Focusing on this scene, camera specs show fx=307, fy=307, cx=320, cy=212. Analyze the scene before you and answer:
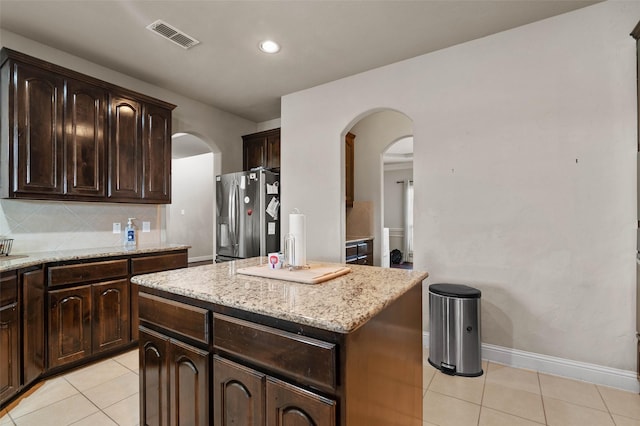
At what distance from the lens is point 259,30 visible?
2.54 meters

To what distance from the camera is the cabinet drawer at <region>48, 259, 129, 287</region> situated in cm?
232

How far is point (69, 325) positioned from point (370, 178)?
156 inches

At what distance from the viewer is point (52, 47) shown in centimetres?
277

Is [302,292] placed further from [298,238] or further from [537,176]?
[537,176]

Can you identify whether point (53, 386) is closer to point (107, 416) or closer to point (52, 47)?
point (107, 416)

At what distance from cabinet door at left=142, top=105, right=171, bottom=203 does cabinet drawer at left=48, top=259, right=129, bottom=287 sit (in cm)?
81

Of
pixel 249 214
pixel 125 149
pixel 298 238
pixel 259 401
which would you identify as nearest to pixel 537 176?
pixel 298 238

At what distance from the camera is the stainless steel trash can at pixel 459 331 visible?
237 cm

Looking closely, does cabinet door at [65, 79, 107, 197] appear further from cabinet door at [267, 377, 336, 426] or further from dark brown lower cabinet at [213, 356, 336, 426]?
cabinet door at [267, 377, 336, 426]

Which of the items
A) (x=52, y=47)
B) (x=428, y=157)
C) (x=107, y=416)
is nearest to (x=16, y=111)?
(x=52, y=47)

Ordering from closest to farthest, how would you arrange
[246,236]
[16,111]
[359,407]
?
[359,407]
[16,111]
[246,236]

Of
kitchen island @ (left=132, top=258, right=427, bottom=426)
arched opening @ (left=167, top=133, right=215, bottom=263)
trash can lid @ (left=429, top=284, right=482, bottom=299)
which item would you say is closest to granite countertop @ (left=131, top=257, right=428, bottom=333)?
kitchen island @ (left=132, top=258, right=427, bottom=426)

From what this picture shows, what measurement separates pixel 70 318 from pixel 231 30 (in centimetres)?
262

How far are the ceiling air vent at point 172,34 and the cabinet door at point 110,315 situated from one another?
83.9 inches
